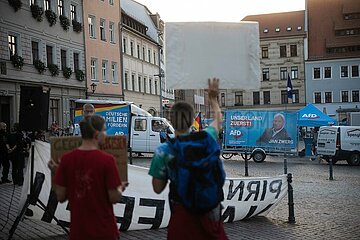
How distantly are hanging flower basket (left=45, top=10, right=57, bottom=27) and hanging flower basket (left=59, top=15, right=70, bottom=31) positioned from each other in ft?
3.38

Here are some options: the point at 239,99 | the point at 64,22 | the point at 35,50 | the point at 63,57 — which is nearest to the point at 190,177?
the point at 35,50

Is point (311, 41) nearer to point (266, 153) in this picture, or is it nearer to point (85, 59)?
point (85, 59)

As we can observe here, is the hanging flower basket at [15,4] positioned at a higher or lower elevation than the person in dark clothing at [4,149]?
higher

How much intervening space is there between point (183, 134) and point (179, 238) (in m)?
0.87

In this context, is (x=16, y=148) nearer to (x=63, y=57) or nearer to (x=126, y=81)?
(x=63, y=57)

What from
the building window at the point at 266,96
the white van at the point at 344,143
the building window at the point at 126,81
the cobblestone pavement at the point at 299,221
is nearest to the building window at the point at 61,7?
the building window at the point at 126,81

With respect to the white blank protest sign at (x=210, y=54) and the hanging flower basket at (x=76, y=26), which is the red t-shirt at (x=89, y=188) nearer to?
the white blank protest sign at (x=210, y=54)

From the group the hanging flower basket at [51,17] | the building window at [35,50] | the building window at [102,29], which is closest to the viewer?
the building window at [35,50]

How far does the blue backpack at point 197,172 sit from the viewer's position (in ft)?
12.5

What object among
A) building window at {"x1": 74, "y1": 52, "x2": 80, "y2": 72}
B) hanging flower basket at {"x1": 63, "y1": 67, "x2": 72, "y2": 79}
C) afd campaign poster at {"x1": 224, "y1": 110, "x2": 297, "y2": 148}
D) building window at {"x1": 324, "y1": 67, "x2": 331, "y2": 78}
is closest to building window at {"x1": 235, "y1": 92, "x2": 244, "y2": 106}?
building window at {"x1": 324, "y1": 67, "x2": 331, "y2": 78}

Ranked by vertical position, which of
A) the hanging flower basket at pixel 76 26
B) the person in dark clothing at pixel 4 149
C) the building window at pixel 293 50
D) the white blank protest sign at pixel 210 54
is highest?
the building window at pixel 293 50

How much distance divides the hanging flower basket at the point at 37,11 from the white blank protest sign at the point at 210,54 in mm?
27963

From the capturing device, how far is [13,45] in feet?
95.5

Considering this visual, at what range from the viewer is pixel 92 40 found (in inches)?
1548
